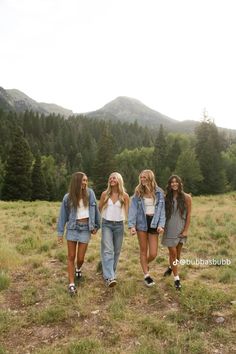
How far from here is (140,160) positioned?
7975 cm

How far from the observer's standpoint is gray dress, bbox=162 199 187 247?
6840 mm

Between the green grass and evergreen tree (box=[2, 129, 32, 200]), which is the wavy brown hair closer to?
the green grass

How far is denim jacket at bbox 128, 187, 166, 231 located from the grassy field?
3.66 ft

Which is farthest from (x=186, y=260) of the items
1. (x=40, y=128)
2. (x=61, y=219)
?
(x=40, y=128)

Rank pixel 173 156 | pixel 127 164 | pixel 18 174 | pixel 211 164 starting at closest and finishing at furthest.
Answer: pixel 18 174 → pixel 211 164 → pixel 173 156 → pixel 127 164

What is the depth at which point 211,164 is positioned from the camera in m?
49.0

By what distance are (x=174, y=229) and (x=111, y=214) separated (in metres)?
1.23

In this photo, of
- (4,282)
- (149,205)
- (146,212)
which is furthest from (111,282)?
(4,282)

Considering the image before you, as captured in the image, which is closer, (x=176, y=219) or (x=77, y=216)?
(x=77, y=216)

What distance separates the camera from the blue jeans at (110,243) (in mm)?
6902

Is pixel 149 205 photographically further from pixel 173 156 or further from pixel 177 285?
pixel 173 156

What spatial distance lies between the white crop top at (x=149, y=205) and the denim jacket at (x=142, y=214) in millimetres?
60

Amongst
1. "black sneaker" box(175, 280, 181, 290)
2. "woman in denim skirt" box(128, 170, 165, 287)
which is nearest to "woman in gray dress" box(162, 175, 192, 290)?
"woman in denim skirt" box(128, 170, 165, 287)

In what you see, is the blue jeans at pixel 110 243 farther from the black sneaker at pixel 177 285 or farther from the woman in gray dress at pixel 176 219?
the black sneaker at pixel 177 285
